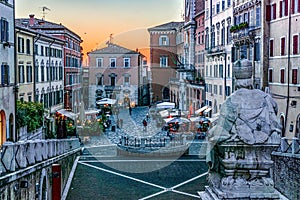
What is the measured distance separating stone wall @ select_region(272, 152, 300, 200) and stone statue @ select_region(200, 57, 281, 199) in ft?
41.5

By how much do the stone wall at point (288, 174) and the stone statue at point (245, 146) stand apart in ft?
41.5

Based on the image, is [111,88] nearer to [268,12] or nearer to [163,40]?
[163,40]

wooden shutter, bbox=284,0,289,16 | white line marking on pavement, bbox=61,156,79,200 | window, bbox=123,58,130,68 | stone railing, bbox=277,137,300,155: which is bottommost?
white line marking on pavement, bbox=61,156,79,200

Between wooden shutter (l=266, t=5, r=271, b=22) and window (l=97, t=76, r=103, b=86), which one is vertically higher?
wooden shutter (l=266, t=5, r=271, b=22)

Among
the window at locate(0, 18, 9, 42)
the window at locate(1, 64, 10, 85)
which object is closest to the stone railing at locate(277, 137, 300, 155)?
the window at locate(1, 64, 10, 85)

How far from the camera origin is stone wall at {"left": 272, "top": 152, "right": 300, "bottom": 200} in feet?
52.3

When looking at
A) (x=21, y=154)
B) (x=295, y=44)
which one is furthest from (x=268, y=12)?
(x=21, y=154)

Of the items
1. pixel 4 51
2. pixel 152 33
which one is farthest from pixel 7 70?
pixel 152 33

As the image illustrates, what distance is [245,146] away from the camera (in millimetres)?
3568

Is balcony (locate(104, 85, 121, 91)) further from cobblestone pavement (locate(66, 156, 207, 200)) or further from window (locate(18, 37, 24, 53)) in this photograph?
cobblestone pavement (locate(66, 156, 207, 200))

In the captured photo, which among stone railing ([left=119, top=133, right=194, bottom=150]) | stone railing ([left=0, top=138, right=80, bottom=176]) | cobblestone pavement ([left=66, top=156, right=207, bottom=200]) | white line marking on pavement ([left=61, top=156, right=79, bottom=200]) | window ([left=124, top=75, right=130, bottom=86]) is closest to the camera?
A: stone railing ([left=0, top=138, right=80, bottom=176])

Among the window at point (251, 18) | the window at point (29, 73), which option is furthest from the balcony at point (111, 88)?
the window at point (251, 18)

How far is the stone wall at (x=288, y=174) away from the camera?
1594 centimetres

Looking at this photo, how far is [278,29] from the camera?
29594 millimetres
